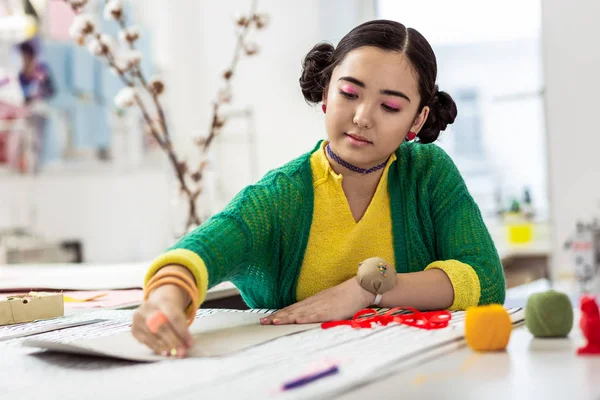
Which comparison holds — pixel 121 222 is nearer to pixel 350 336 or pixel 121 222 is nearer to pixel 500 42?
pixel 500 42

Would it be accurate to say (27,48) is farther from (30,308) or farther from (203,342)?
(203,342)

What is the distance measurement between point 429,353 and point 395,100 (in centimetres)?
44

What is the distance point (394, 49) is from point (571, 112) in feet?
6.85

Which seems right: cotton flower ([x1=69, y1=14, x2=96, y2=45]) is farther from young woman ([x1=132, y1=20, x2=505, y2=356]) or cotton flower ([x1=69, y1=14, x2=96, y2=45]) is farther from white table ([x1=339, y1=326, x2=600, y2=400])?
white table ([x1=339, y1=326, x2=600, y2=400])

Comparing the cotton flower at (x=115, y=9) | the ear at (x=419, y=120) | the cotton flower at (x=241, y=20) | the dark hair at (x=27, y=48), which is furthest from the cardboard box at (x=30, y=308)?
the dark hair at (x=27, y=48)

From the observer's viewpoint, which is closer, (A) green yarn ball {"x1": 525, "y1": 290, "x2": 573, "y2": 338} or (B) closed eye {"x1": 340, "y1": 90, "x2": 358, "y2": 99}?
(A) green yarn ball {"x1": 525, "y1": 290, "x2": 573, "y2": 338}

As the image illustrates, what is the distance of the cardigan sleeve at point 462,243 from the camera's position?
111cm

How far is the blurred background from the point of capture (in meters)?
3.82

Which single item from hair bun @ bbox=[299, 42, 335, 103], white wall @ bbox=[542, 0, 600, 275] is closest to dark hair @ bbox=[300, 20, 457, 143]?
hair bun @ bbox=[299, 42, 335, 103]

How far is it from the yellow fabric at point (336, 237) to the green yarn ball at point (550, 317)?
36 cm

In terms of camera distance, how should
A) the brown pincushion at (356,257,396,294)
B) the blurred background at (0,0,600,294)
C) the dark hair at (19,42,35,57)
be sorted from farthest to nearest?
the dark hair at (19,42,35,57) < the blurred background at (0,0,600,294) < the brown pincushion at (356,257,396,294)

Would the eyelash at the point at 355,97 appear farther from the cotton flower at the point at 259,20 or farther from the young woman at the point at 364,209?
the cotton flower at the point at 259,20

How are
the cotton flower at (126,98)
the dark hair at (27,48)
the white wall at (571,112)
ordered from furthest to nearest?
the dark hair at (27,48) → the white wall at (571,112) → the cotton flower at (126,98)

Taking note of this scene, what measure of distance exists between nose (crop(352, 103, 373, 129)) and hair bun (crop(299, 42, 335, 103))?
0.14 m
